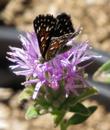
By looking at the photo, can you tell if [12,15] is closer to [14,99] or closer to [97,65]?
[14,99]

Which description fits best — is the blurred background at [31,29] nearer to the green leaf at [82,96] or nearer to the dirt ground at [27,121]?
the dirt ground at [27,121]

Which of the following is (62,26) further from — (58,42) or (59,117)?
(59,117)

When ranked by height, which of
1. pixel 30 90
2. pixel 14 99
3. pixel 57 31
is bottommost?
pixel 14 99

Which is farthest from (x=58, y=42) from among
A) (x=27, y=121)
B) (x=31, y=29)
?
(x=31, y=29)

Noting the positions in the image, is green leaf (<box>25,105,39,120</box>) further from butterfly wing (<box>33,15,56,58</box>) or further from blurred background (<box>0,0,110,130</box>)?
blurred background (<box>0,0,110,130</box>)

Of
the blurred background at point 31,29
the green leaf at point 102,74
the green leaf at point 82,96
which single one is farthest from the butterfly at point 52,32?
the blurred background at point 31,29

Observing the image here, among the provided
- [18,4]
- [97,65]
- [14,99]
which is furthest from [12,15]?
[97,65]
